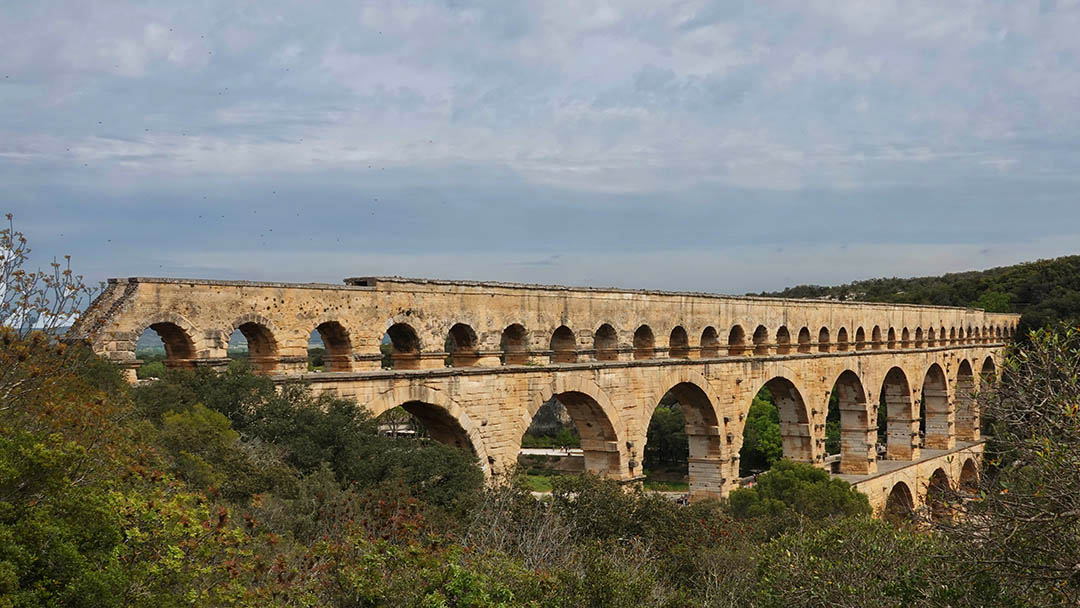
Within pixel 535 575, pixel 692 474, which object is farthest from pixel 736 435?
pixel 535 575

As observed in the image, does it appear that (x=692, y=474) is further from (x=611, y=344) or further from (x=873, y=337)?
(x=873, y=337)

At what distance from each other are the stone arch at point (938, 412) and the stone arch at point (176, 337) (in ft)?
96.1

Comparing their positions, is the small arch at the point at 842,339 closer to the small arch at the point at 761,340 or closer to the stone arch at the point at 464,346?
the small arch at the point at 761,340

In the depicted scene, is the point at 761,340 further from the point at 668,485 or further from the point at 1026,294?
the point at 1026,294

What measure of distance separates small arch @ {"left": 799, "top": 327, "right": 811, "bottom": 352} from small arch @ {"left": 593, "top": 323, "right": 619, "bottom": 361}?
9.04 metres

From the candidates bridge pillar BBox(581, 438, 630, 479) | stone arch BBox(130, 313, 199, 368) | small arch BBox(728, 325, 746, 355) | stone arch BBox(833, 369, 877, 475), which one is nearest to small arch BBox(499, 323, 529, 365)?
bridge pillar BBox(581, 438, 630, 479)

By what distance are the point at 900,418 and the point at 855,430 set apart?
173 inches

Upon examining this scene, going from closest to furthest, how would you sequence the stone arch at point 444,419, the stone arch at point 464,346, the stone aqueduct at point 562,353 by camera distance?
the stone aqueduct at point 562,353, the stone arch at point 444,419, the stone arch at point 464,346

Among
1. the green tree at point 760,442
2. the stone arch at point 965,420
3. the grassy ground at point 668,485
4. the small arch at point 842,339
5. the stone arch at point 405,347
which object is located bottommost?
the grassy ground at point 668,485

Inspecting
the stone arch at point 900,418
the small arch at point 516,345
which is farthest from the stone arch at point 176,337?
the stone arch at point 900,418

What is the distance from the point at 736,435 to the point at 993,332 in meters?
27.3

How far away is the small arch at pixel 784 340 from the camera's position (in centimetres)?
2431

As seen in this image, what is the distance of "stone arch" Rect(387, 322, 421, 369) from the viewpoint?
14195 mm

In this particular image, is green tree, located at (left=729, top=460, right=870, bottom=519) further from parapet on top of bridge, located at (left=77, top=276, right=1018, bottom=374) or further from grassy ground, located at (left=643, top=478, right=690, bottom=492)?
grassy ground, located at (left=643, top=478, right=690, bottom=492)
